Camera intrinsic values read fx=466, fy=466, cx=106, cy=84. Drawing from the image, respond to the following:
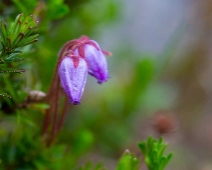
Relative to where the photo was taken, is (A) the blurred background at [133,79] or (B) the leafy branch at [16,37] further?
(A) the blurred background at [133,79]

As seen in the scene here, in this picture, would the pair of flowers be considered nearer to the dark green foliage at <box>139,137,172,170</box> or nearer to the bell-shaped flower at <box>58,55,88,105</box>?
the bell-shaped flower at <box>58,55,88,105</box>

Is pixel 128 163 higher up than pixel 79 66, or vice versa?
pixel 79 66

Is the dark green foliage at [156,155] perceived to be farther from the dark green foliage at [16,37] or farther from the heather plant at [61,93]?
the dark green foliage at [16,37]

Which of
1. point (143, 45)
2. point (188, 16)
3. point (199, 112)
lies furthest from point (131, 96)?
point (188, 16)

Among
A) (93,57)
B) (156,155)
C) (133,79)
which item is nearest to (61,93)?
(93,57)

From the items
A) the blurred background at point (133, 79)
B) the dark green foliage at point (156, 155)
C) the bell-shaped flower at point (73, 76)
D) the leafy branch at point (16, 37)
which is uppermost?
the blurred background at point (133, 79)

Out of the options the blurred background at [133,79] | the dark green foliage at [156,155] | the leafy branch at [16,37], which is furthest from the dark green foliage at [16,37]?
the dark green foliage at [156,155]

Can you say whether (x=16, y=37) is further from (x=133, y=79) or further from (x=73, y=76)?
Result: (x=133, y=79)
